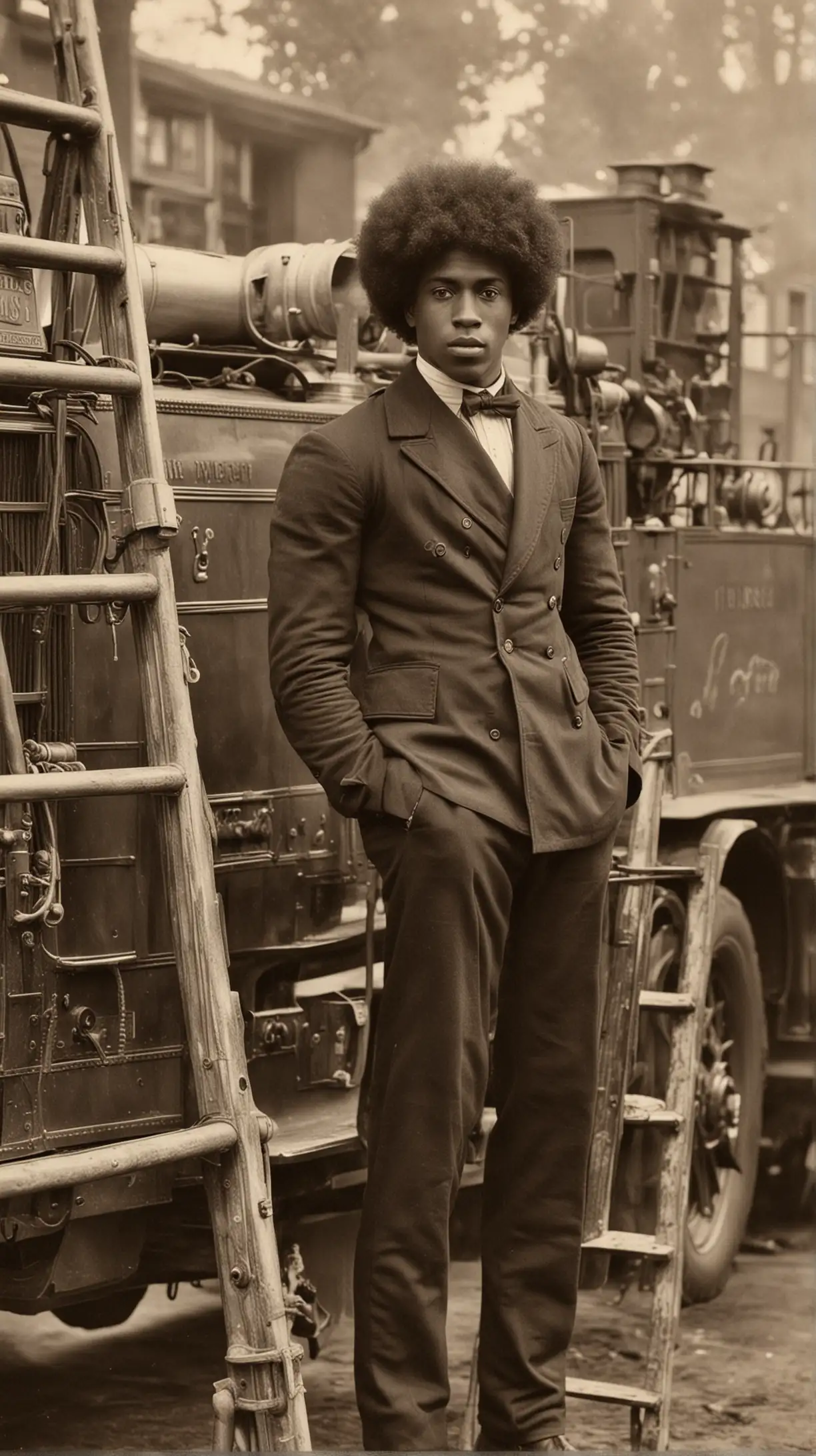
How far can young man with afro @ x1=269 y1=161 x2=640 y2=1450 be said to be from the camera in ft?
12.7

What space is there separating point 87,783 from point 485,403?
103 cm

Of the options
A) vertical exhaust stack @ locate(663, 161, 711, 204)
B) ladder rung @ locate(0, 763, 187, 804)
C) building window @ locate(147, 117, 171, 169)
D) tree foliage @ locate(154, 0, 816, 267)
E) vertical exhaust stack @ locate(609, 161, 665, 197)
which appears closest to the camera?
ladder rung @ locate(0, 763, 187, 804)

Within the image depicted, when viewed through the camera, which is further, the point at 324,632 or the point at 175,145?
the point at 175,145

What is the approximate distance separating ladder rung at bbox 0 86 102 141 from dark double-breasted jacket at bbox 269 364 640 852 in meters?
0.72

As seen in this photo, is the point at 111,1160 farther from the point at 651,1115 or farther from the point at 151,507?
the point at 651,1115

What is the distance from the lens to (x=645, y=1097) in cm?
563

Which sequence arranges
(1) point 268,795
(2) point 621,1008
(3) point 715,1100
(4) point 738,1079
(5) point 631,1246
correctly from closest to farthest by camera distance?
(1) point 268,795 < (5) point 631,1246 < (2) point 621,1008 < (3) point 715,1100 < (4) point 738,1079

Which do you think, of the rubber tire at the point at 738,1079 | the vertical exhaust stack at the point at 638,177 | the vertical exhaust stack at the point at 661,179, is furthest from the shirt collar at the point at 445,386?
the vertical exhaust stack at the point at 638,177

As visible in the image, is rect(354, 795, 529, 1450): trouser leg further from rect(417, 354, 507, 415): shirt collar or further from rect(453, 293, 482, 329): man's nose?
rect(453, 293, 482, 329): man's nose

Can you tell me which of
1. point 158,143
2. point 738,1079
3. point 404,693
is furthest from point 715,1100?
point 158,143

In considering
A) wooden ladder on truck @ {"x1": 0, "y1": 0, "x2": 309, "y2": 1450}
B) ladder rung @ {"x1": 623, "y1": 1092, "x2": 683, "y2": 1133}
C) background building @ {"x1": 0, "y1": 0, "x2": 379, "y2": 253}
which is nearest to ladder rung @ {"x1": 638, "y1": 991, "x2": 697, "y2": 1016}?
ladder rung @ {"x1": 623, "y1": 1092, "x2": 683, "y2": 1133}

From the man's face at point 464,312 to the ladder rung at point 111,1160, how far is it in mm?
1441

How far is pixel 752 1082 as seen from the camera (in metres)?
6.93

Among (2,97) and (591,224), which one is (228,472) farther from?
(591,224)
